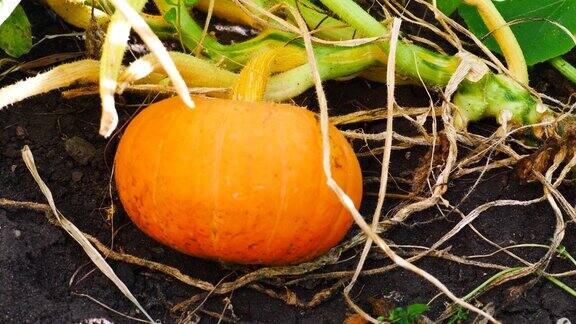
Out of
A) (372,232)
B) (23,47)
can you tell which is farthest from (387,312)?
(23,47)

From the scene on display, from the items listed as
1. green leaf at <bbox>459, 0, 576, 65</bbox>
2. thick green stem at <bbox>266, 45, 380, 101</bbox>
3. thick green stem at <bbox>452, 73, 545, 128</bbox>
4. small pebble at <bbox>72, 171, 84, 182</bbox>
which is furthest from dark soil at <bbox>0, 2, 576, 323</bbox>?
green leaf at <bbox>459, 0, 576, 65</bbox>

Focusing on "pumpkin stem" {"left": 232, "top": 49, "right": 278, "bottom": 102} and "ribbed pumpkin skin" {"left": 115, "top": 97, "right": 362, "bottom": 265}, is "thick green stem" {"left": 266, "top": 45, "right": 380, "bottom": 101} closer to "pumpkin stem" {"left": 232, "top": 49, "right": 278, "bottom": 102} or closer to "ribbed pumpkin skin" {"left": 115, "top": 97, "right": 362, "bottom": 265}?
"pumpkin stem" {"left": 232, "top": 49, "right": 278, "bottom": 102}

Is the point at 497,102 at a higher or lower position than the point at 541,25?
lower

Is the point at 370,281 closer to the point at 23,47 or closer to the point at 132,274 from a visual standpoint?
the point at 132,274

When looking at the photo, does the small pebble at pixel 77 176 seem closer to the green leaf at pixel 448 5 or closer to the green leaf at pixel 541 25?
the green leaf at pixel 448 5

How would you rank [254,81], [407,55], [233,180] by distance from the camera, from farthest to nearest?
[407,55] → [254,81] → [233,180]

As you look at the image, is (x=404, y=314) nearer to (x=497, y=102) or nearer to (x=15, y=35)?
(x=497, y=102)

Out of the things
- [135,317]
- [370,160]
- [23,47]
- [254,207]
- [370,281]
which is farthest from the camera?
[370,160]

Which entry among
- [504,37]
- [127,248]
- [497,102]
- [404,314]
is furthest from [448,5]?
[127,248]
